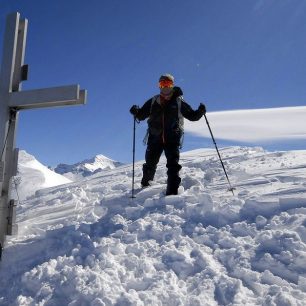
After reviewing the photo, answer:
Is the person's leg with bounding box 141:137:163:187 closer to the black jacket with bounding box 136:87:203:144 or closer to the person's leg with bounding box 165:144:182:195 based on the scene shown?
the black jacket with bounding box 136:87:203:144

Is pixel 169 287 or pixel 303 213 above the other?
pixel 303 213

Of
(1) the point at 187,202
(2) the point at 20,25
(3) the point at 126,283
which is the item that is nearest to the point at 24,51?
(2) the point at 20,25

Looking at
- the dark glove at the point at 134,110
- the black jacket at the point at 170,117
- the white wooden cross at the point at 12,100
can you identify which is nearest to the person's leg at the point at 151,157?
the black jacket at the point at 170,117

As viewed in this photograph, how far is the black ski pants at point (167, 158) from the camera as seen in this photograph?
761cm

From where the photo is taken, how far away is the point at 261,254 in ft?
16.2

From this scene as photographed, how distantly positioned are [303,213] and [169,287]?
Result: 7.91 feet

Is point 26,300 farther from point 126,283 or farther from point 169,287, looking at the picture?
point 169,287

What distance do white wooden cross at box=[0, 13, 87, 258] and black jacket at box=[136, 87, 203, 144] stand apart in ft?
7.37

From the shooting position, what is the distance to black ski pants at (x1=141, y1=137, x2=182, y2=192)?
7613 mm

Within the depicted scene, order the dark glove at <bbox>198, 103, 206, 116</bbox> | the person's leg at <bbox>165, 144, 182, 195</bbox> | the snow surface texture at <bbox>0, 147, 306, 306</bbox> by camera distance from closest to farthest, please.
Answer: the snow surface texture at <bbox>0, 147, 306, 306</bbox> < the person's leg at <bbox>165, 144, 182, 195</bbox> < the dark glove at <bbox>198, 103, 206, 116</bbox>

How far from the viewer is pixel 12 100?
6.48 metres

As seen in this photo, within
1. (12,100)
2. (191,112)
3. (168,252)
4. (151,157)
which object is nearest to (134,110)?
(151,157)

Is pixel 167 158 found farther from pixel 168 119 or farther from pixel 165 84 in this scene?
pixel 165 84

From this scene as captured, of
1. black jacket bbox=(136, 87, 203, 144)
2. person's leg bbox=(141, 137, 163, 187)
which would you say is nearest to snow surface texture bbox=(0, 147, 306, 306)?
person's leg bbox=(141, 137, 163, 187)
